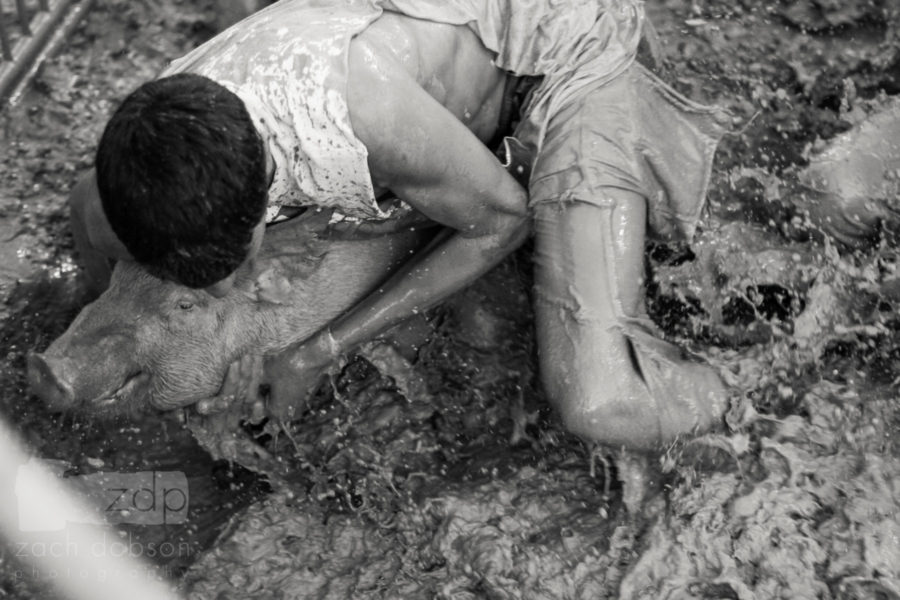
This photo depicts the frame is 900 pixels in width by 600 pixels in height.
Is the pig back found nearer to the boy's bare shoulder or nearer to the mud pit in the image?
the mud pit

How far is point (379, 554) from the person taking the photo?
3.30m

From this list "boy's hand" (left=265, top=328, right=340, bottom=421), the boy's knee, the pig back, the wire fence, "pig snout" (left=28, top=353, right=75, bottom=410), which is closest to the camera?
"pig snout" (left=28, top=353, right=75, bottom=410)

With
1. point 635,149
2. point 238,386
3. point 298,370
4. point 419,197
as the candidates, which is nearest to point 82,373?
point 238,386

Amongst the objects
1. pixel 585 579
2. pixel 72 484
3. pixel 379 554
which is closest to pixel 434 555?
pixel 379 554

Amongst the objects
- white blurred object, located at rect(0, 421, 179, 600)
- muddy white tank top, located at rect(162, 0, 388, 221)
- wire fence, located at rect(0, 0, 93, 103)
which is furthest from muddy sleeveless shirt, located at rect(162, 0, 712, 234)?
wire fence, located at rect(0, 0, 93, 103)

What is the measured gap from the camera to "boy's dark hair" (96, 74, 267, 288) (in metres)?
2.24

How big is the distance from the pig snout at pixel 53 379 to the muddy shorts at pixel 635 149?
1.41 m

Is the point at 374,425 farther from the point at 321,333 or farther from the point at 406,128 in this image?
the point at 406,128

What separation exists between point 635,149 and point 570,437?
94cm

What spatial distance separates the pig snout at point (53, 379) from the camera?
283cm

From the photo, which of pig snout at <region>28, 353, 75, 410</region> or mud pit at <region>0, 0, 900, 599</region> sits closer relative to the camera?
pig snout at <region>28, 353, 75, 410</region>

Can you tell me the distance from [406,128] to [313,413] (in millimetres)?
1270

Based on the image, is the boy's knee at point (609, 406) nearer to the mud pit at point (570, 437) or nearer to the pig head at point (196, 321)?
the mud pit at point (570, 437)

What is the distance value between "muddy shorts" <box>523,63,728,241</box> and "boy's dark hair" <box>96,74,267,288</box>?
3.54 feet
